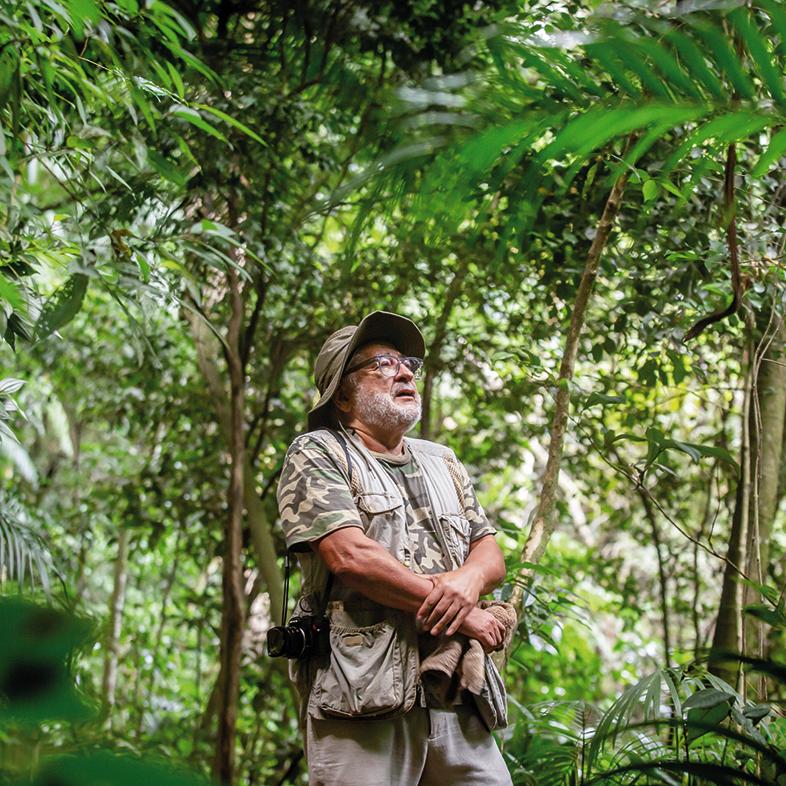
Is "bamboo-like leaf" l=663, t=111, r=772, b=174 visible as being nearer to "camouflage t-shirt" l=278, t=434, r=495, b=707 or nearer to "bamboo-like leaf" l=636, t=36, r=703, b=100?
"bamboo-like leaf" l=636, t=36, r=703, b=100

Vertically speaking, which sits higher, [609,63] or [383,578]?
[609,63]

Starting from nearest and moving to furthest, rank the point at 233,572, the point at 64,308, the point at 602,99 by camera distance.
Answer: the point at 602,99 < the point at 64,308 < the point at 233,572

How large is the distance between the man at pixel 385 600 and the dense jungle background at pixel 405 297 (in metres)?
0.30

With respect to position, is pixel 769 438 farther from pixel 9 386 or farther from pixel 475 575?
pixel 9 386

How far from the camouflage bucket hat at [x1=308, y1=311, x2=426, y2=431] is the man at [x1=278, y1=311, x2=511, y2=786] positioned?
0.01 m

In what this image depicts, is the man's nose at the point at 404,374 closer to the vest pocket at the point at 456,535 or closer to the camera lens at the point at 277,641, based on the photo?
the vest pocket at the point at 456,535

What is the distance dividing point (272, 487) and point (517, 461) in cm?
115

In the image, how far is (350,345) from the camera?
2016 millimetres

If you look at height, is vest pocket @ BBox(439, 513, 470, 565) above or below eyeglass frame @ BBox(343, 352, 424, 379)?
below

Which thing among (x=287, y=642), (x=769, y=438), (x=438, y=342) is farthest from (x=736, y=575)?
(x=438, y=342)

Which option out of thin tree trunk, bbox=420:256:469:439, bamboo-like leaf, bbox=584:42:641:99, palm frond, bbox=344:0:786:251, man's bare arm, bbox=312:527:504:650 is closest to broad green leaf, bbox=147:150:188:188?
man's bare arm, bbox=312:527:504:650

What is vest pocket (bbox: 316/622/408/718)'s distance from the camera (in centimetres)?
164

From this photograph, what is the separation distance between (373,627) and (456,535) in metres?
0.30

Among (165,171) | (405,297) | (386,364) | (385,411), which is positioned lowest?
(385,411)
